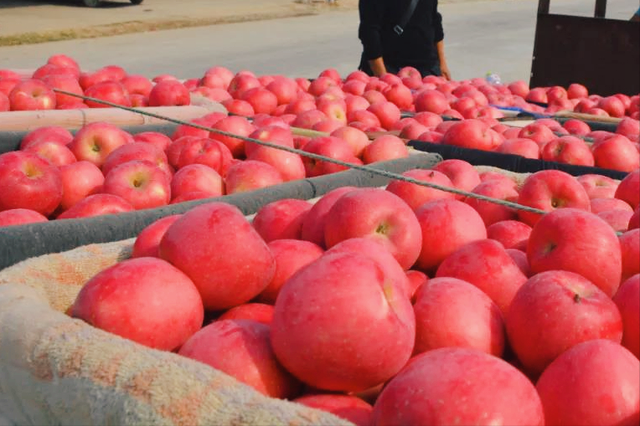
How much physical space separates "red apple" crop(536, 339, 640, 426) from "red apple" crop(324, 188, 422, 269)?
54 cm

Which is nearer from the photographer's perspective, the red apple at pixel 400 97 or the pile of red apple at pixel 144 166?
the pile of red apple at pixel 144 166

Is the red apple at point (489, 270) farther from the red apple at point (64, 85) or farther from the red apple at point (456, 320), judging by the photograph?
the red apple at point (64, 85)

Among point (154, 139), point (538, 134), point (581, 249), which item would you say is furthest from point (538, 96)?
point (581, 249)

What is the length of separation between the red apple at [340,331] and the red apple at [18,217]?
4.04ft

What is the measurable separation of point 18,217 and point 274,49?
35.8ft

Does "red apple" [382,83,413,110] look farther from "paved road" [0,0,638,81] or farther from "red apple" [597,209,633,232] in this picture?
"paved road" [0,0,638,81]

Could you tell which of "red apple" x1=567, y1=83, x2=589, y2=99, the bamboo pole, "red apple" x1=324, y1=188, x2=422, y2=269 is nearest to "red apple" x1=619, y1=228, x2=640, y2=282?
"red apple" x1=324, y1=188, x2=422, y2=269

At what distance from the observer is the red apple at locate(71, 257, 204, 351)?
4.37 feet

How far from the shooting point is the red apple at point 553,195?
2094mm

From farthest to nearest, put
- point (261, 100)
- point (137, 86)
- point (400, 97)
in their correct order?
point (400, 97)
point (261, 100)
point (137, 86)

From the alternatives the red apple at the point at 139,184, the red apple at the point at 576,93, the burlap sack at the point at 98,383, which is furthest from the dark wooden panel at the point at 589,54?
the burlap sack at the point at 98,383

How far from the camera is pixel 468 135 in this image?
338 centimetres

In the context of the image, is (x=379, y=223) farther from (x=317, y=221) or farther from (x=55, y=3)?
(x=55, y=3)

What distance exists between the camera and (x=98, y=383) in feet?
3.84
